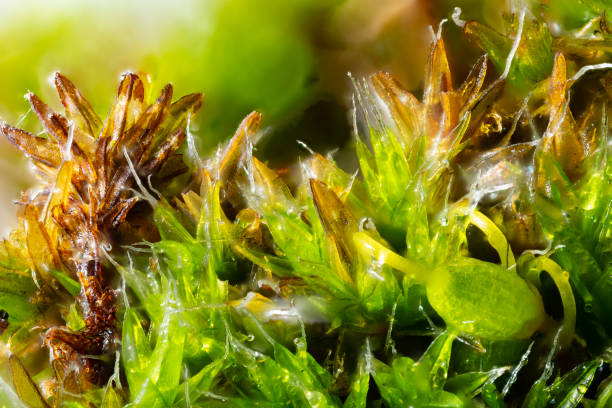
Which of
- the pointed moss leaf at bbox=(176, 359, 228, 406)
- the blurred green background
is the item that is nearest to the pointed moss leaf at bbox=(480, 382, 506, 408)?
the pointed moss leaf at bbox=(176, 359, 228, 406)

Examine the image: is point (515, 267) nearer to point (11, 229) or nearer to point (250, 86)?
point (250, 86)

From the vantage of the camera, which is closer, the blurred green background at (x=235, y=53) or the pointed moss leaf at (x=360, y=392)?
the pointed moss leaf at (x=360, y=392)

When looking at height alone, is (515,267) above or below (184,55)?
below

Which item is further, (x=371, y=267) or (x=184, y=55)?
(x=184, y=55)

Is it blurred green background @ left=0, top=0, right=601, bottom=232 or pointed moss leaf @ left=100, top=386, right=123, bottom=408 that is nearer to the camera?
pointed moss leaf @ left=100, top=386, right=123, bottom=408

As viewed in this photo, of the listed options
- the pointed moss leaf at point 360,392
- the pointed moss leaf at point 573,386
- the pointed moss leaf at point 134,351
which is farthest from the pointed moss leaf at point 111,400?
the pointed moss leaf at point 573,386

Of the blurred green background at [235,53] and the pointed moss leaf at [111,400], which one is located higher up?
the blurred green background at [235,53]

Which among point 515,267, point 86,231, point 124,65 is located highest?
point 124,65

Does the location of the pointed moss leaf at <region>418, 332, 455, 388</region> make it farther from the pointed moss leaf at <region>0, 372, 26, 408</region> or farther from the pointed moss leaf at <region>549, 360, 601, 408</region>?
the pointed moss leaf at <region>0, 372, 26, 408</region>

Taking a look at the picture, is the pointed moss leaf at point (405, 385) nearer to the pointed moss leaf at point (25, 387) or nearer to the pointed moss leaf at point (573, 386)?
the pointed moss leaf at point (573, 386)

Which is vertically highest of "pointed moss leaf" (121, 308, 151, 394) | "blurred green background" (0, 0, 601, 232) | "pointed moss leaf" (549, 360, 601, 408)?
"blurred green background" (0, 0, 601, 232)

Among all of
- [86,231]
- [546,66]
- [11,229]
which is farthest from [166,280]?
[546,66]
